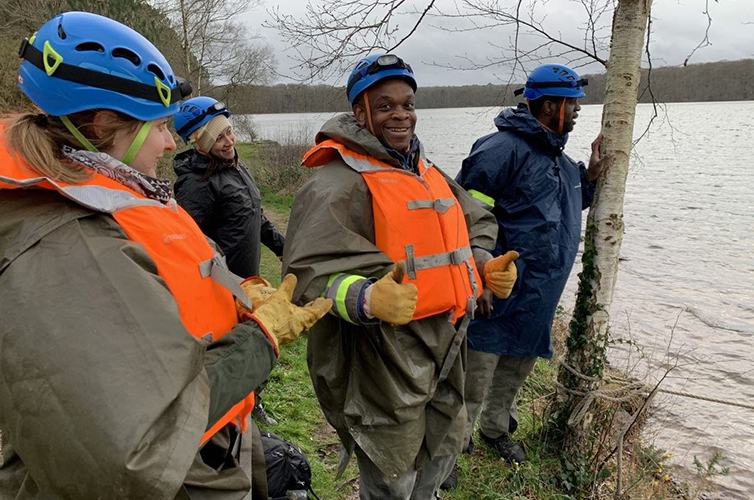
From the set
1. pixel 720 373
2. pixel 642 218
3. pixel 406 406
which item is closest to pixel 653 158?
pixel 642 218

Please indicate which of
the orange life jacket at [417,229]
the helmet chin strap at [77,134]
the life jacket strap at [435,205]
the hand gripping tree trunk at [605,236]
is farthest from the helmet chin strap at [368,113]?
the hand gripping tree trunk at [605,236]

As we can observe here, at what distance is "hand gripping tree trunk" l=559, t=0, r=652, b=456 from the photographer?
3303mm

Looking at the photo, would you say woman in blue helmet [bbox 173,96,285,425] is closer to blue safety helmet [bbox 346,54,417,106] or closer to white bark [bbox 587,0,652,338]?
→ blue safety helmet [bbox 346,54,417,106]

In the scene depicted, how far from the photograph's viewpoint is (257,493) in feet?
7.00

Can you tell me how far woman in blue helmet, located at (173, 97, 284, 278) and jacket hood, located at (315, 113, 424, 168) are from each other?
1767 millimetres

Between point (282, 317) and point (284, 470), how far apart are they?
4.90ft

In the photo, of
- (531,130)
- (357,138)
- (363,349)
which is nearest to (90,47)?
(357,138)

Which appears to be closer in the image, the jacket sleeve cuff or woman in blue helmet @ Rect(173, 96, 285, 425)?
the jacket sleeve cuff

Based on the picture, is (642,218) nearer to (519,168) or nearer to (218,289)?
(519,168)

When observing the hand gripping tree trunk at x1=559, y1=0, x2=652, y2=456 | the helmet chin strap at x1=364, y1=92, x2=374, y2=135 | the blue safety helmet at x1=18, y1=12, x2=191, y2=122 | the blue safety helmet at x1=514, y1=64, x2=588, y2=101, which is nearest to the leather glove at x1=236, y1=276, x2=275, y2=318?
the blue safety helmet at x1=18, y1=12, x2=191, y2=122

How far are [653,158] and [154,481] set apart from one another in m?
30.9

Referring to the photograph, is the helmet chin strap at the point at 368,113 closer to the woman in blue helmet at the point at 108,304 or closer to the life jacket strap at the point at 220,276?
the woman in blue helmet at the point at 108,304

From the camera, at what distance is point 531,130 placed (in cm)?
361

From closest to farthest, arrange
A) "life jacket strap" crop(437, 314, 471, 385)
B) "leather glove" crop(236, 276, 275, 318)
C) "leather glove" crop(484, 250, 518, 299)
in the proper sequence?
"leather glove" crop(236, 276, 275, 318)
"life jacket strap" crop(437, 314, 471, 385)
"leather glove" crop(484, 250, 518, 299)
